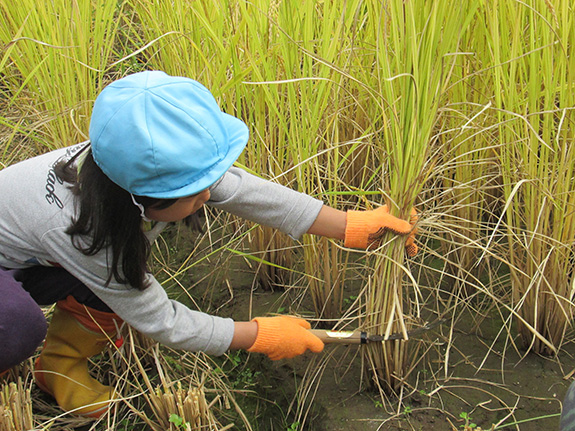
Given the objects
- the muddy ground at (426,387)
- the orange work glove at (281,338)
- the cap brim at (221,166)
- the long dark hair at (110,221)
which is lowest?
the muddy ground at (426,387)

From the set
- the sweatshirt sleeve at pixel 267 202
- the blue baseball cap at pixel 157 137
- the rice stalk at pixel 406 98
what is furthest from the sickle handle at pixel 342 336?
the blue baseball cap at pixel 157 137

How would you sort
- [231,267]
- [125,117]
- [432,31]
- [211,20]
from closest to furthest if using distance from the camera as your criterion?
[125,117] → [432,31] → [211,20] → [231,267]

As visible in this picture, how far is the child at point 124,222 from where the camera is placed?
967 mm

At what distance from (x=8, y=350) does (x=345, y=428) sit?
80cm

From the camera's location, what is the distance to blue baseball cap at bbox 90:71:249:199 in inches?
37.3

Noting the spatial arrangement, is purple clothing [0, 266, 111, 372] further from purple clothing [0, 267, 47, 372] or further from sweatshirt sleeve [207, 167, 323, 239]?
sweatshirt sleeve [207, 167, 323, 239]

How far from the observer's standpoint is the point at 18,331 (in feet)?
4.05

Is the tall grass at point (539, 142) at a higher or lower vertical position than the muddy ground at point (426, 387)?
higher

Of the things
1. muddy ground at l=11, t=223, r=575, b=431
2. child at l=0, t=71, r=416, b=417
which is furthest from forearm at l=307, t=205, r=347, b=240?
muddy ground at l=11, t=223, r=575, b=431

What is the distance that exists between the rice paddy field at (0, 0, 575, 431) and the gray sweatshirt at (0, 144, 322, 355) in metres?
0.11

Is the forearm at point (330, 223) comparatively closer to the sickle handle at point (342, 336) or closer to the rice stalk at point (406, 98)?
the rice stalk at point (406, 98)

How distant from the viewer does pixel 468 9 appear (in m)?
1.23

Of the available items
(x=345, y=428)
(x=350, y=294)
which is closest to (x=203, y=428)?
(x=345, y=428)

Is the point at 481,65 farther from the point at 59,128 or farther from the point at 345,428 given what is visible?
the point at 59,128
